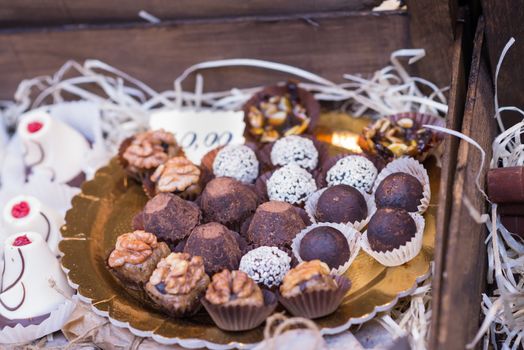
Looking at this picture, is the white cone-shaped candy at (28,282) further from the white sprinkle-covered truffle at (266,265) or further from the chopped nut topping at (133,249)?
the white sprinkle-covered truffle at (266,265)

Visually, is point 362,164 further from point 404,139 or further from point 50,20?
point 50,20

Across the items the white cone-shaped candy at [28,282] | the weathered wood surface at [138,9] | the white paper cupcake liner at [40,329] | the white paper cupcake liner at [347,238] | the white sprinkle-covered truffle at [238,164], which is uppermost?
the weathered wood surface at [138,9]

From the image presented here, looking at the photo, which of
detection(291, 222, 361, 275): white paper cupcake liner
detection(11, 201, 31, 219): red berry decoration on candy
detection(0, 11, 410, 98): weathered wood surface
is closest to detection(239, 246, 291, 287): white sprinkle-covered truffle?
detection(291, 222, 361, 275): white paper cupcake liner

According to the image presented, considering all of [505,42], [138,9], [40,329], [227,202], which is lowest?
[40,329]

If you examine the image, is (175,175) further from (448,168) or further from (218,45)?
(448,168)

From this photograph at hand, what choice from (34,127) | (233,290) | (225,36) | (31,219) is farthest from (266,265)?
(34,127)

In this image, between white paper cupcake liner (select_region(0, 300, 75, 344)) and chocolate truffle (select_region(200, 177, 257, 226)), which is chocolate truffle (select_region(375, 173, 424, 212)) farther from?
white paper cupcake liner (select_region(0, 300, 75, 344))

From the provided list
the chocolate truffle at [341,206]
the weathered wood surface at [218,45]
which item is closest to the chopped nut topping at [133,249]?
the chocolate truffle at [341,206]
